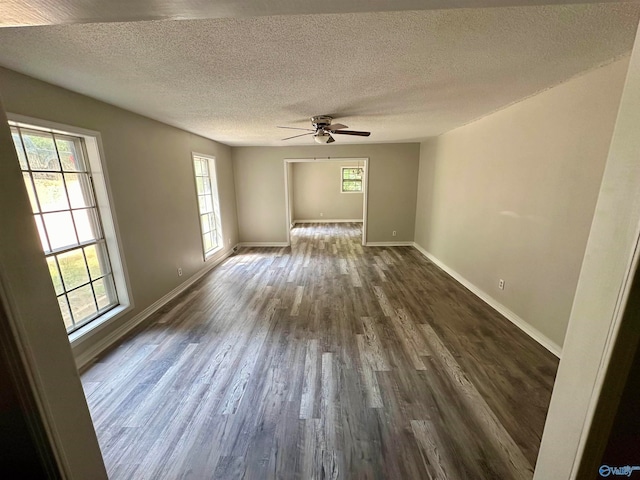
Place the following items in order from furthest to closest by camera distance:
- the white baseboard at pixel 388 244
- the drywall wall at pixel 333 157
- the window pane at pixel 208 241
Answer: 1. the white baseboard at pixel 388 244
2. the drywall wall at pixel 333 157
3. the window pane at pixel 208 241

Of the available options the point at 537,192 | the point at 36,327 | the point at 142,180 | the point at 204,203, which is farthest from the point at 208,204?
the point at 537,192

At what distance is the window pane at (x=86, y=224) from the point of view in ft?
7.69

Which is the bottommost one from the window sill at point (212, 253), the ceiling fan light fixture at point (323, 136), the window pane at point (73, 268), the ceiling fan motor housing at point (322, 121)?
the window sill at point (212, 253)

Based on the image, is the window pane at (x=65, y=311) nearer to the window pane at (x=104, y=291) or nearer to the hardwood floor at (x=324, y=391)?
the window pane at (x=104, y=291)

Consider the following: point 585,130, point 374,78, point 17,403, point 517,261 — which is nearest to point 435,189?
point 517,261

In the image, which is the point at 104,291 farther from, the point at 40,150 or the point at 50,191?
the point at 40,150

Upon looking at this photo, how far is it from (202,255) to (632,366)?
474 cm

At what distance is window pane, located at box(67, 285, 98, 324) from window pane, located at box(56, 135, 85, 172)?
44.6 inches

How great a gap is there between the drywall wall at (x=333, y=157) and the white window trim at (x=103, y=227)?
3.52 metres

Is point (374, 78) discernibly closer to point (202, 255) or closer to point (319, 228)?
point (202, 255)

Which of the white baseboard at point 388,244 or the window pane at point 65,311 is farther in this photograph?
the white baseboard at point 388,244

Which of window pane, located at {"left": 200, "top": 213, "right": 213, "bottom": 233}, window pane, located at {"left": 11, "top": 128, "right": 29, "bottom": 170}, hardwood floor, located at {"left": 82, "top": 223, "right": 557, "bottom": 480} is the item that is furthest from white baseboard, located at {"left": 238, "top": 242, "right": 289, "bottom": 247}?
window pane, located at {"left": 11, "top": 128, "right": 29, "bottom": 170}

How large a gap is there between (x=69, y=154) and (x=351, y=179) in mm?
7815

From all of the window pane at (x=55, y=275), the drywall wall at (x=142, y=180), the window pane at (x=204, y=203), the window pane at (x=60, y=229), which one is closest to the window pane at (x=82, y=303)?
the window pane at (x=55, y=275)
